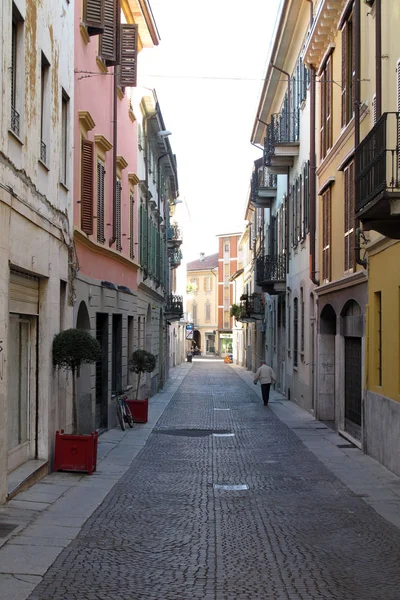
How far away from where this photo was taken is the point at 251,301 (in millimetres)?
44000

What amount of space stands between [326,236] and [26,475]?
37.5ft

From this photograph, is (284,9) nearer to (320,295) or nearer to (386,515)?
(320,295)

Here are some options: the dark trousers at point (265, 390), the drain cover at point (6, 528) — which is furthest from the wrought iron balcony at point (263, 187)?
the drain cover at point (6, 528)

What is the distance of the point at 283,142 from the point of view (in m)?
25.9

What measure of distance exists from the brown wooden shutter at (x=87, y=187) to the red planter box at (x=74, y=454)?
4.65 m

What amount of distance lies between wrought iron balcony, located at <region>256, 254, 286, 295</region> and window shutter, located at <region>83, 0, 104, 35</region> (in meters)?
15.1

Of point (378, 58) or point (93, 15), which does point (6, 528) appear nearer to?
point (378, 58)

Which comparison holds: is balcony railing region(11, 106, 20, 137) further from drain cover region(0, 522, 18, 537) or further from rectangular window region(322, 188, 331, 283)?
rectangular window region(322, 188, 331, 283)

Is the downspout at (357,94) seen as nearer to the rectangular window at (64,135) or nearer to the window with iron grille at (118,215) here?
the rectangular window at (64,135)

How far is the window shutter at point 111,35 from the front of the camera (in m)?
16.9

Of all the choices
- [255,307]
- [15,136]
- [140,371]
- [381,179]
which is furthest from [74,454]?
[255,307]

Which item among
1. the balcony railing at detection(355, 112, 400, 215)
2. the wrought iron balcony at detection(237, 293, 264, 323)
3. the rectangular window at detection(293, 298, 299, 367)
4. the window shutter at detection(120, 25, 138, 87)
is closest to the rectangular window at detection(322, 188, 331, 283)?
the window shutter at detection(120, 25, 138, 87)

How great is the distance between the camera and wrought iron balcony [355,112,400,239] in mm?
9922

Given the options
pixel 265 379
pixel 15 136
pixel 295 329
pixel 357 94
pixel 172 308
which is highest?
pixel 357 94
